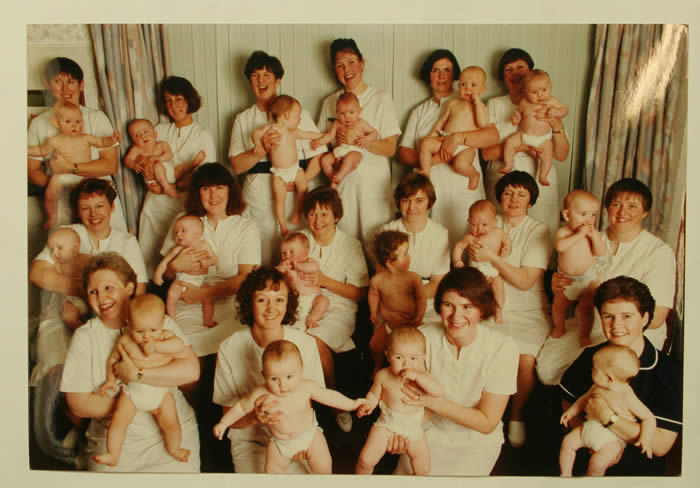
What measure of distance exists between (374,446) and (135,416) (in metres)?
0.83

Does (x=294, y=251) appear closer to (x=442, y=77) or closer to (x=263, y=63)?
(x=263, y=63)

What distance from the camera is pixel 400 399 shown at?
6.92 ft

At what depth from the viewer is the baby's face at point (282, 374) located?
79.4 inches

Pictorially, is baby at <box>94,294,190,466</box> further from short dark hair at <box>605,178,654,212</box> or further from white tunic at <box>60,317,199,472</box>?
short dark hair at <box>605,178,654,212</box>

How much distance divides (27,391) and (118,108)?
1.08 m

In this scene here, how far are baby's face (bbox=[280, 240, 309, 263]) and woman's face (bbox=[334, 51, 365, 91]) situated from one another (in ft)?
1.89

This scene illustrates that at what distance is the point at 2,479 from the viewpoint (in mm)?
2301

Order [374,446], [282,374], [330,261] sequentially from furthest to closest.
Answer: [330,261], [374,446], [282,374]

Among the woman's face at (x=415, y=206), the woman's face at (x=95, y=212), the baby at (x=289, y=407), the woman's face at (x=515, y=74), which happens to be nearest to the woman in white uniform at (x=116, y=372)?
the woman's face at (x=95, y=212)

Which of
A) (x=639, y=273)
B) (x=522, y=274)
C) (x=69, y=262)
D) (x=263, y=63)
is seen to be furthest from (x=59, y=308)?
(x=639, y=273)

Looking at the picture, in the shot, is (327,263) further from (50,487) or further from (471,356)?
(50,487)

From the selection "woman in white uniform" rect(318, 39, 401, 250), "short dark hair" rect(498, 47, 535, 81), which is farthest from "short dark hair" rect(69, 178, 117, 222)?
"short dark hair" rect(498, 47, 535, 81)

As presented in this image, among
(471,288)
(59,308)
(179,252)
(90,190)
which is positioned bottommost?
(59,308)

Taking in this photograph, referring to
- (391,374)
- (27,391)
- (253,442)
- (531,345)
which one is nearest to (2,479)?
(27,391)
